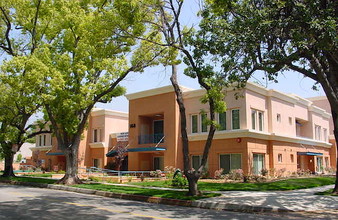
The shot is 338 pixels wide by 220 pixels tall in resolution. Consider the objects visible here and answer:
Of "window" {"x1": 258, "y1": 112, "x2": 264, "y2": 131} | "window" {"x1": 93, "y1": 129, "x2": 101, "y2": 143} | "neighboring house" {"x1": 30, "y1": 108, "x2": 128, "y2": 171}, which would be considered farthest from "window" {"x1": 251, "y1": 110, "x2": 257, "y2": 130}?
Answer: "window" {"x1": 93, "y1": 129, "x2": 101, "y2": 143}

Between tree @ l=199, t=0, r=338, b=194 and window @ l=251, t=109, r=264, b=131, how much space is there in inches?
471

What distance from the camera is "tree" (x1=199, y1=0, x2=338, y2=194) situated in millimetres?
11938

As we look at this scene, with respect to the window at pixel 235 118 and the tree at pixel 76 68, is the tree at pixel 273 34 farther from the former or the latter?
the window at pixel 235 118

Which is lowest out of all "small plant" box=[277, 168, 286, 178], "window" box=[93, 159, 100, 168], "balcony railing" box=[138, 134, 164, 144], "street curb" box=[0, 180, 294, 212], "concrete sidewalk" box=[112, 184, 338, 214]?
"street curb" box=[0, 180, 294, 212]

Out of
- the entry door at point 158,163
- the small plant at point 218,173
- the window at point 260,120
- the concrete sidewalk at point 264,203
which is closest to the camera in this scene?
the concrete sidewalk at point 264,203

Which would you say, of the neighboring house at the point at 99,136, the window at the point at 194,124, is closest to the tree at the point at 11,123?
the neighboring house at the point at 99,136

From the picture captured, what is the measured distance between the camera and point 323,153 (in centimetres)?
3925

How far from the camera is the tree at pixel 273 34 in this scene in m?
11.9

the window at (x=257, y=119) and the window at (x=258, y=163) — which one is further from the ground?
the window at (x=257, y=119)

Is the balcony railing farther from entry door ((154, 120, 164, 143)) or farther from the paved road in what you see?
the paved road

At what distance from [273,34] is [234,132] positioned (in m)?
14.2

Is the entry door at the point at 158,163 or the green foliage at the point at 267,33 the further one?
the entry door at the point at 158,163

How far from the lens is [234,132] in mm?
Answer: 26984

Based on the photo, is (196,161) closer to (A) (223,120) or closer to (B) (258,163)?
(A) (223,120)
